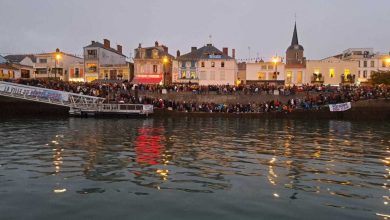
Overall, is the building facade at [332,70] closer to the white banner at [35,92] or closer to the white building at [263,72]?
the white building at [263,72]

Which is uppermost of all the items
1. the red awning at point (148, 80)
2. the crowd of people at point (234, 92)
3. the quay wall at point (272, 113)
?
the red awning at point (148, 80)

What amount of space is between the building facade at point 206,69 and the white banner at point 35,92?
3517 centimetres

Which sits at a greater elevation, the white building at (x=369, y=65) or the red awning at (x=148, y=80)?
the white building at (x=369, y=65)

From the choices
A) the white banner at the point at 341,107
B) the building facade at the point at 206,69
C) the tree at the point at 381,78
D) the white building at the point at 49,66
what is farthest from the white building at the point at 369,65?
the white building at the point at 49,66

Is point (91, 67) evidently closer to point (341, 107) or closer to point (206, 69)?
point (206, 69)

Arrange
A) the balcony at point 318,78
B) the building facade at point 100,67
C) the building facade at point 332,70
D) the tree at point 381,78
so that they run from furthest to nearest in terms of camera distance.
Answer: the building facade at point 100,67 → the building facade at point 332,70 → the balcony at point 318,78 → the tree at point 381,78

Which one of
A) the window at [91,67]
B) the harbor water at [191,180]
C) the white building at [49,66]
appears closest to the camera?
the harbor water at [191,180]

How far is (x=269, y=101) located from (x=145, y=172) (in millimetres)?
43289

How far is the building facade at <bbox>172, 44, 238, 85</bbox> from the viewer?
82188mm

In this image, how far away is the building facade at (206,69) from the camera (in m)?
82.2

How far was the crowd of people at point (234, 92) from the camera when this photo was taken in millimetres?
52234

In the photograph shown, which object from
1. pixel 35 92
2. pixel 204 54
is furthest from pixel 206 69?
pixel 35 92

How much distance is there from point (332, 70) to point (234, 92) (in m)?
32.9

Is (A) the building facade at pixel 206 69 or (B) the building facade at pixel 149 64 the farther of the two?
(B) the building facade at pixel 149 64
